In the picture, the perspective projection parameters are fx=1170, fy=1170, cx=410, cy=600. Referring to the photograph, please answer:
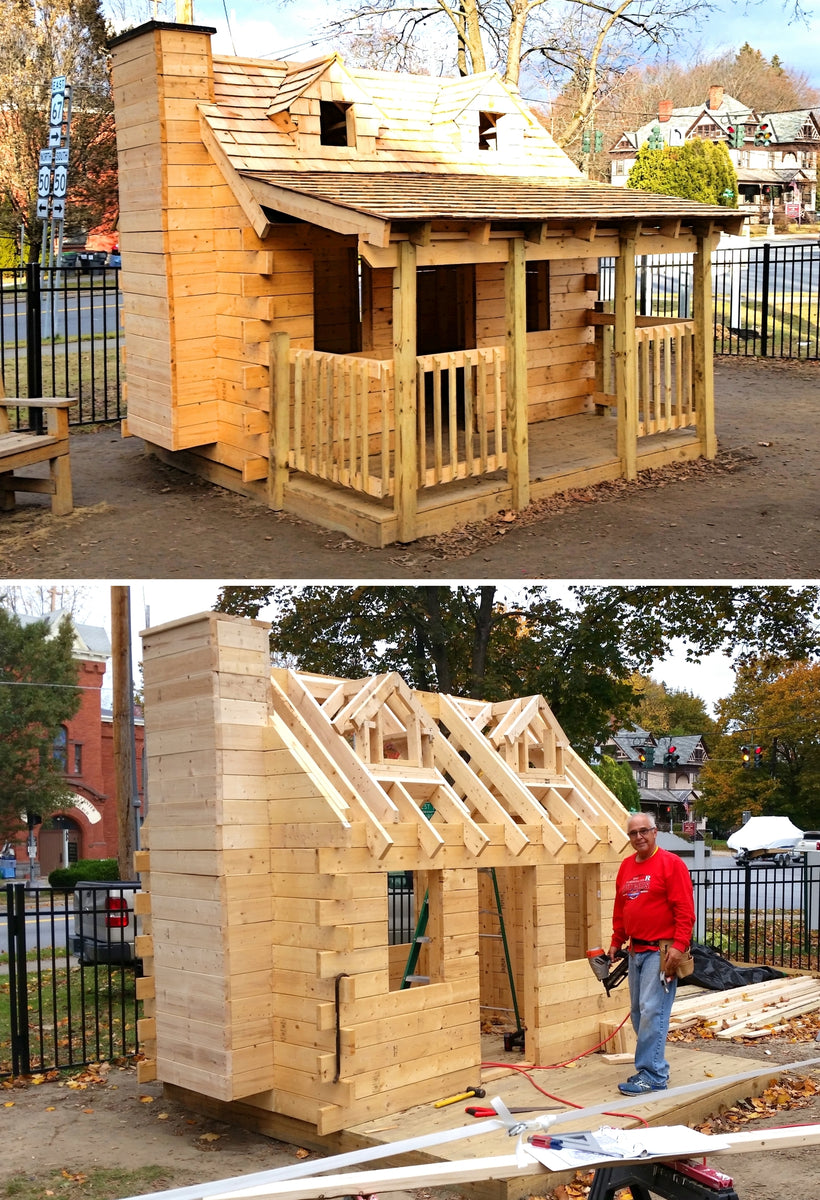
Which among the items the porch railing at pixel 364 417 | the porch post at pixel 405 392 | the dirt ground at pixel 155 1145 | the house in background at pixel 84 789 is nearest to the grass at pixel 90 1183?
the dirt ground at pixel 155 1145

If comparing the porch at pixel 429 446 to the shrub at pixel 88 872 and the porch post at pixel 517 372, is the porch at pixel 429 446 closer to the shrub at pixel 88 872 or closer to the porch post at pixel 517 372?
the porch post at pixel 517 372

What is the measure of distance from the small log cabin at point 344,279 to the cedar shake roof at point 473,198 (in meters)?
0.05

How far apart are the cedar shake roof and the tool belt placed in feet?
19.5

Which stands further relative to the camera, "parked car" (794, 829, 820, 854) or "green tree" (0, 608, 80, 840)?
"parked car" (794, 829, 820, 854)

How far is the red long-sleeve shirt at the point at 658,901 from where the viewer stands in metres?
7.12

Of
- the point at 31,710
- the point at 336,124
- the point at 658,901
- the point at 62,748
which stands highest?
the point at 336,124

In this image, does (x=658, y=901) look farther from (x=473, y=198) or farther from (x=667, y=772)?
(x=667, y=772)

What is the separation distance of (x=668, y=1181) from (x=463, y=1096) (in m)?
2.90

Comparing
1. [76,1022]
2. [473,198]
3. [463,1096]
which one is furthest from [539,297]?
[463,1096]

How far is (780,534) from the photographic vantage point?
452 inches

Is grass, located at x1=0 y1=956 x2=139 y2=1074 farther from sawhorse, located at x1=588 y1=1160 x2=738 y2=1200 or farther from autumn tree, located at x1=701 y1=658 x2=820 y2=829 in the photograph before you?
autumn tree, located at x1=701 y1=658 x2=820 y2=829

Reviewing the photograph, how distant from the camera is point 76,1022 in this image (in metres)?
11.4

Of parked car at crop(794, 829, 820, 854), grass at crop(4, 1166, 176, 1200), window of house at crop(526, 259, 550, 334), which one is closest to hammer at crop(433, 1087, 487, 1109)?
grass at crop(4, 1166, 176, 1200)

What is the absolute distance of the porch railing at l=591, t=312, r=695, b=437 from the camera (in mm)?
13484
